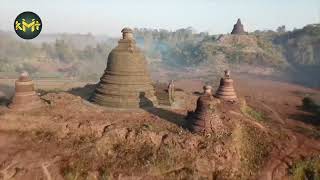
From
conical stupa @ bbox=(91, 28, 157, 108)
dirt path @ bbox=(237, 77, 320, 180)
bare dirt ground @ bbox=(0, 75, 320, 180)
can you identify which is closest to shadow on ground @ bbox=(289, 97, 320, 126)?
dirt path @ bbox=(237, 77, 320, 180)

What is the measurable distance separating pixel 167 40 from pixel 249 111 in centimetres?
8227

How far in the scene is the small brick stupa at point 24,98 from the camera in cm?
2044

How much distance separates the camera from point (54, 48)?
77375 millimetres

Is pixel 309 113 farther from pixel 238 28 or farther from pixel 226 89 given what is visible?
pixel 238 28

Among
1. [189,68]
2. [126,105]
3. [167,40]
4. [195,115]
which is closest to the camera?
[195,115]

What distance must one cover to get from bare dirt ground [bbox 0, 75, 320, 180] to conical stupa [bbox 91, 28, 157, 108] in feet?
3.69

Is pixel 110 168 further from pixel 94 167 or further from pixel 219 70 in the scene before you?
pixel 219 70

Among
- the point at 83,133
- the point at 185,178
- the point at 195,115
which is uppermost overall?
the point at 195,115

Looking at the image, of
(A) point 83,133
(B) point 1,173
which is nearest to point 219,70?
(A) point 83,133

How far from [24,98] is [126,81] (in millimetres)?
6721

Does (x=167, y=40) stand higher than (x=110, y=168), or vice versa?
(x=167, y=40)

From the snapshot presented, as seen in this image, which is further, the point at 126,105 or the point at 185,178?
the point at 126,105

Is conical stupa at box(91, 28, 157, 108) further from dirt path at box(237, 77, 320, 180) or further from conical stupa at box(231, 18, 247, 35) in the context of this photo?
conical stupa at box(231, 18, 247, 35)

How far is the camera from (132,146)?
1694 centimetres
